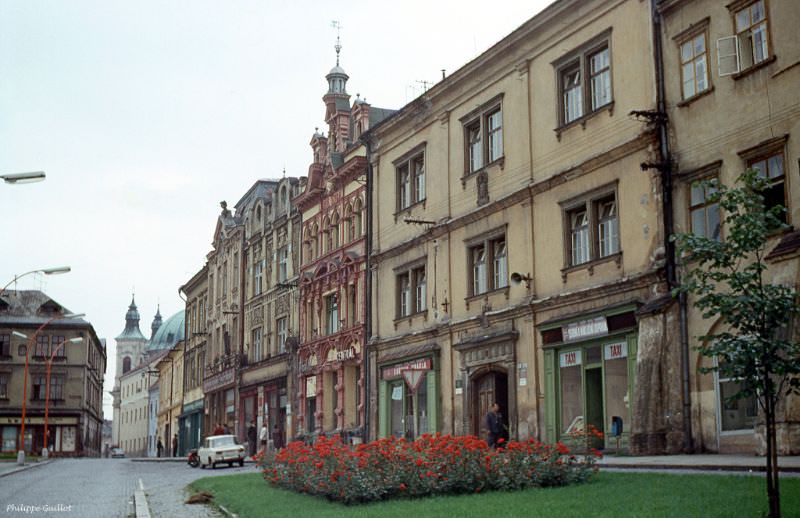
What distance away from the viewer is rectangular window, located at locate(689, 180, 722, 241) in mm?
23469

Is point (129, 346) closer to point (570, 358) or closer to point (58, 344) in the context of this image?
point (58, 344)

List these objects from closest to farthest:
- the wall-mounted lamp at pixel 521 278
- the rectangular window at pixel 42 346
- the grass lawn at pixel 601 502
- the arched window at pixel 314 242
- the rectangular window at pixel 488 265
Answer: the grass lawn at pixel 601 502 → the wall-mounted lamp at pixel 521 278 → the rectangular window at pixel 488 265 → the arched window at pixel 314 242 → the rectangular window at pixel 42 346

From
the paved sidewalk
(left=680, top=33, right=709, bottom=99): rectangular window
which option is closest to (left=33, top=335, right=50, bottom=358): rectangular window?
the paved sidewalk

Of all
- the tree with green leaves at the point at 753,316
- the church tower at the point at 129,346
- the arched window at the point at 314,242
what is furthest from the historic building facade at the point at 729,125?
the church tower at the point at 129,346

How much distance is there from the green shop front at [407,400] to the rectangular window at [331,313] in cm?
603

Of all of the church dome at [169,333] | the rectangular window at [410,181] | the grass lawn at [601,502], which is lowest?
the grass lawn at [601,502]

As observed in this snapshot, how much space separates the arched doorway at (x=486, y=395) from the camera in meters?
32.0

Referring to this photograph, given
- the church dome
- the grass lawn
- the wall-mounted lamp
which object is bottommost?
the grass lawn

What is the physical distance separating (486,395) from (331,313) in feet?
49.2

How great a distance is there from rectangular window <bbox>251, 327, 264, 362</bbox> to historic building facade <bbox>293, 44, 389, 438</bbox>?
7.85m

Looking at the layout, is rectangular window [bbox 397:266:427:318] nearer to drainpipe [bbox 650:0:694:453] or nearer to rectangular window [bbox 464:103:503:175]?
rectangular window [bbox 464:103:503:175]

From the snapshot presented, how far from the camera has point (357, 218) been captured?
4409 cm

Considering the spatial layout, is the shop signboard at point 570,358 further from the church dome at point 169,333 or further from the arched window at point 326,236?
the church dome at point 169,333

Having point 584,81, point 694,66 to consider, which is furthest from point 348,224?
point 694,66
